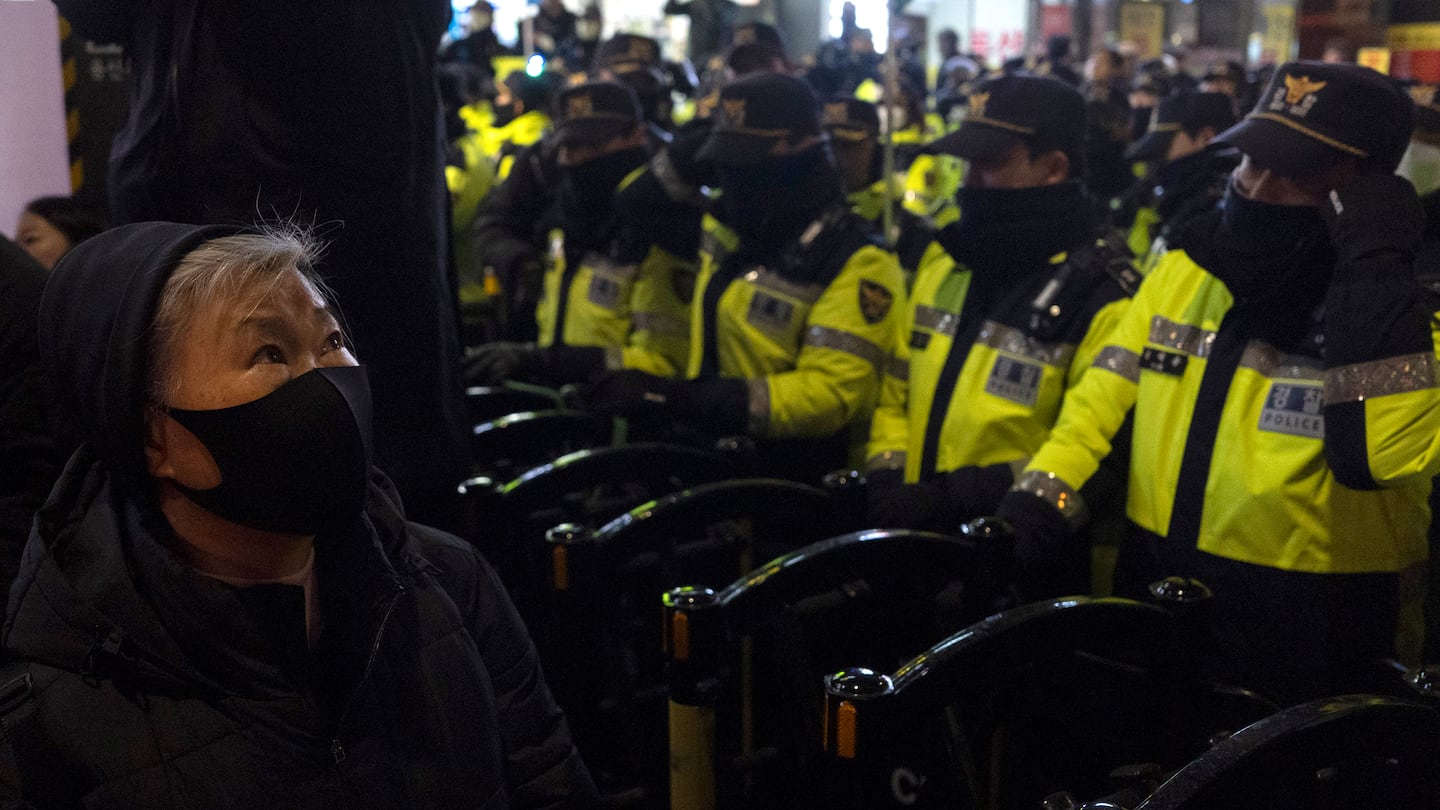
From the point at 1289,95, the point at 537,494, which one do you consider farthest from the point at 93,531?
the point at 1289,95

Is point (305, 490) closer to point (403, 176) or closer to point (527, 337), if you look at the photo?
point (403, 176)

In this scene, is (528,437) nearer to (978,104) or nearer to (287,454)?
(978,104)

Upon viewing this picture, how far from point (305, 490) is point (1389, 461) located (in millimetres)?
1860

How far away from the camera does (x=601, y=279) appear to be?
4.67m

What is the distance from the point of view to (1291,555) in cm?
242

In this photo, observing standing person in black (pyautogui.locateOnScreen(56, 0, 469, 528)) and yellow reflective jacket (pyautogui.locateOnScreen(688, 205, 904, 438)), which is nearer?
standing person in black (pyautogui.locateOnScreen(56, 0, 469, 528))

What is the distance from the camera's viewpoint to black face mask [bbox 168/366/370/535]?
1380 mm

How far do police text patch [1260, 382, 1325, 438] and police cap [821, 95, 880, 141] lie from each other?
326 centimetres

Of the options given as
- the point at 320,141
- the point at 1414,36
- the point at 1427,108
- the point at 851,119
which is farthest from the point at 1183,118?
the point at 320,141

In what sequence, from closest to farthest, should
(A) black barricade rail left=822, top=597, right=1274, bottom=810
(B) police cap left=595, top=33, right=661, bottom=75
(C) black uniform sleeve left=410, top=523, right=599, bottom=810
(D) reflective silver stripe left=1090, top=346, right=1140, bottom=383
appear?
(C) black uniform sleeve left=410, top=523, right=599, bottom=810 → (A) black barricade rail left=822, top=597, right=1274, bottom=810 → (D) reflective silver stripe left=1090, top=346, right=1140, bottom=383 → (B) police cap left=595, top=33, right=661, bottom=75

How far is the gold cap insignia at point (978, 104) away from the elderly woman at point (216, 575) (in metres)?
2.20

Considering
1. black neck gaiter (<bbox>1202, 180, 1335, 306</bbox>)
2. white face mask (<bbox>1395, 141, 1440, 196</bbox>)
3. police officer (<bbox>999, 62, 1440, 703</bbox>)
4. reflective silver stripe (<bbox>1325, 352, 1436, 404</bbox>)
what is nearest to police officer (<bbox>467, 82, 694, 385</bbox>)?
police officer (<bbox>999, 62, 1440, 703</bbox>)

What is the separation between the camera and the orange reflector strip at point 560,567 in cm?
248

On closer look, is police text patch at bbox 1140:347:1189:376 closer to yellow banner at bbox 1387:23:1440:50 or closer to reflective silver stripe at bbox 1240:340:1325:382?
reflective silver stripe at bbox 1240:340:1325:382
